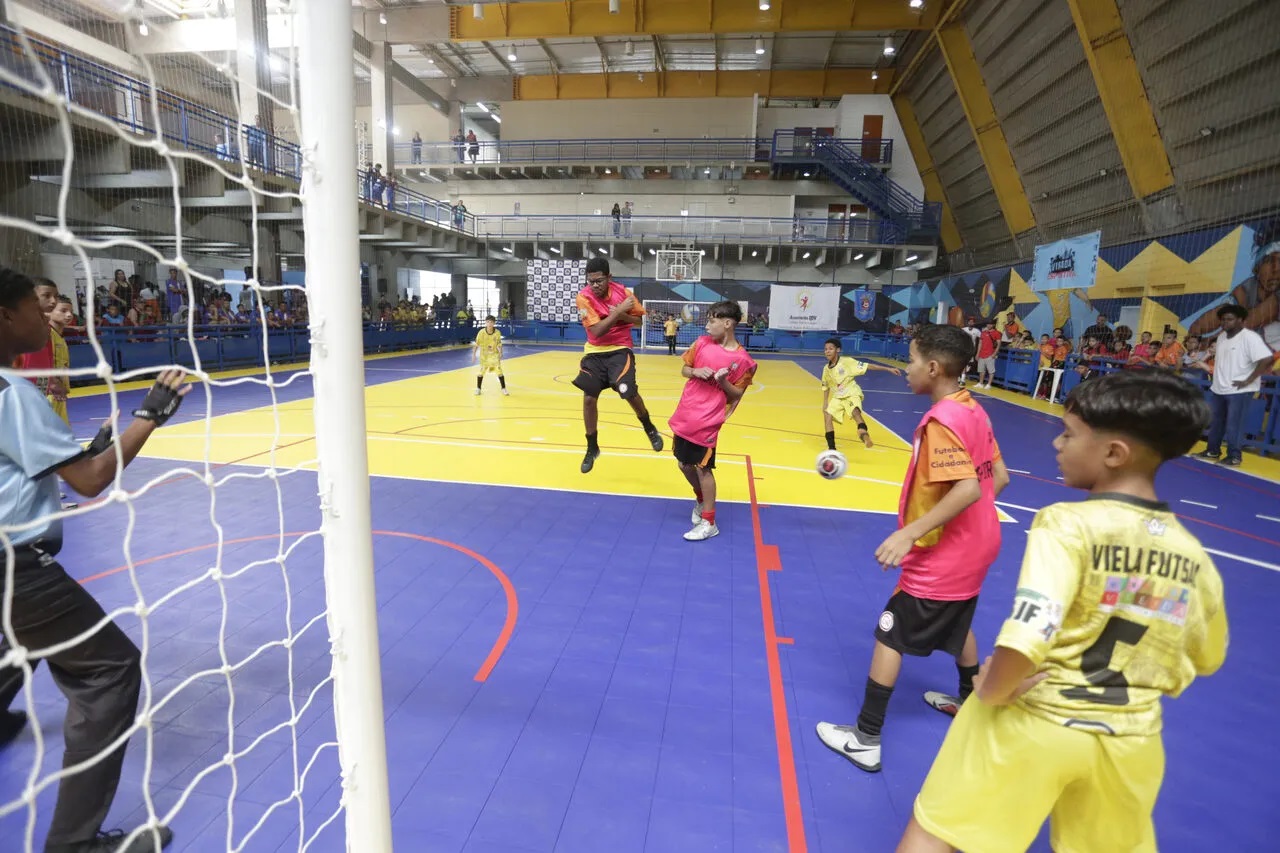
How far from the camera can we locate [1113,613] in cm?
146

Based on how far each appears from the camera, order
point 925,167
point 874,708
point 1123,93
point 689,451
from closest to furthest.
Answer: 1. point 874,708
2. point 689,451
3. point 1123,93
4. point 925,167

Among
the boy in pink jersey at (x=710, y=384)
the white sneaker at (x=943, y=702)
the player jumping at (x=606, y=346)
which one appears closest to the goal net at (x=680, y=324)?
the player jumping at (x=606, y=346)

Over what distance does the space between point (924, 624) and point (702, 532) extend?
8.74ft

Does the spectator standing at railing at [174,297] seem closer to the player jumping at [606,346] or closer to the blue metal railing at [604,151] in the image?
the player jumping at [606,346]

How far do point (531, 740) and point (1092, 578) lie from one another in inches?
87.3

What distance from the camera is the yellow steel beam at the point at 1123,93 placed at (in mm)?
13922

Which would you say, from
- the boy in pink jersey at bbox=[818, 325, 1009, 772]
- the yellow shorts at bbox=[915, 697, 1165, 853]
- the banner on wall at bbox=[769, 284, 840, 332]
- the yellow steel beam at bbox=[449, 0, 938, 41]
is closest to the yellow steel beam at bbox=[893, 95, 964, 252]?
the banner on wall at bbox=[769, 284, 840, 332]

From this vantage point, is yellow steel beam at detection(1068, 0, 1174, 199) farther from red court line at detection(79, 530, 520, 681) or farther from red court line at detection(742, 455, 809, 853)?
red court line at detection(79, 530, 520, 681)

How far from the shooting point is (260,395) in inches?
448

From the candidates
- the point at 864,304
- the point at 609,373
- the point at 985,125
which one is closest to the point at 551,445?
the point at 609,373

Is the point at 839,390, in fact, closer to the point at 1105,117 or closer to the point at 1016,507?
the point at 1016,507

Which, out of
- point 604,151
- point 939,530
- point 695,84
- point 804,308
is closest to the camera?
point 939,530

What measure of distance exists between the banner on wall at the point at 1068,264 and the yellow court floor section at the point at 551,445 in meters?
7.41

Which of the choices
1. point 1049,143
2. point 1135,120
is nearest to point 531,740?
point 1135,120
